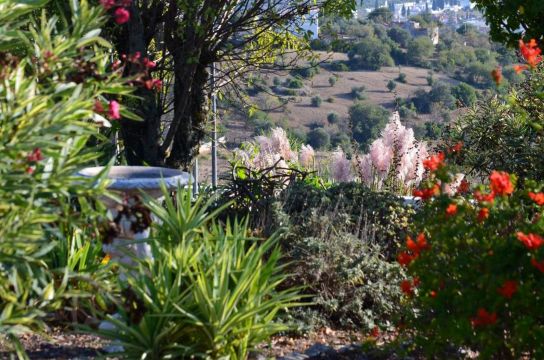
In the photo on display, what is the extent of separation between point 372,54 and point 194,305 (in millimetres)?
35654

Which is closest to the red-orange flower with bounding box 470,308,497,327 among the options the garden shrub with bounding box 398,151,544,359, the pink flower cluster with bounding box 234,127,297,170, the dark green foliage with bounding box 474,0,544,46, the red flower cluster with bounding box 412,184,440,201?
the garden shrub with bounding box 398,151,544,359

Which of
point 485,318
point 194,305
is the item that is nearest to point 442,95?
point 194,305

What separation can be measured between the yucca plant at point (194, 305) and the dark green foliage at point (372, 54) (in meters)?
34.3

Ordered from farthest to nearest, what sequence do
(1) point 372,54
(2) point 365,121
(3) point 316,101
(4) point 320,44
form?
(1) point 372,54
(3) point 316,101
(2) point 365,121
(4) point 320,44

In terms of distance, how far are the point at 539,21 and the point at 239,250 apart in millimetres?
3348

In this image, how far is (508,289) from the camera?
121 inches

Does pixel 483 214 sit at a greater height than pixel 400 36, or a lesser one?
lesser

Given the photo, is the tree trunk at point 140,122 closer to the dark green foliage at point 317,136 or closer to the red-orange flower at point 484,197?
the red-orange flower at point 484,197

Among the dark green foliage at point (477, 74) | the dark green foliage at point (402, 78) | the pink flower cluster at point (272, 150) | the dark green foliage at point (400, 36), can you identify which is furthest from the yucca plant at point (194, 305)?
the dark green foliage at point (400, 36)

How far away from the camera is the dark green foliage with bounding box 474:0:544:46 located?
19.4 ft

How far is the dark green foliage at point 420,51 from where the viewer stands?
3909 centimetres

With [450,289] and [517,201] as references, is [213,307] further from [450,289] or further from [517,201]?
[517,201]

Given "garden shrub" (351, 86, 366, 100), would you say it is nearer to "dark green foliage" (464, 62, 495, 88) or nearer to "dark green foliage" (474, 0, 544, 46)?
"dark green foliage" (464, 62, 495, 88)

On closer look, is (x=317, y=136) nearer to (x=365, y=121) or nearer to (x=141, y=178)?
(x=365, y=121)
